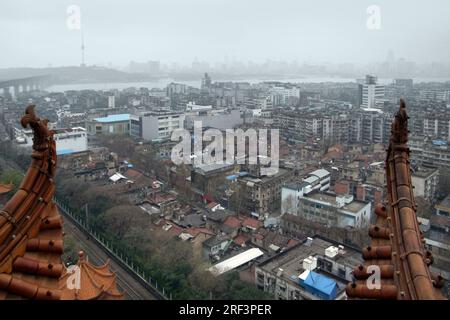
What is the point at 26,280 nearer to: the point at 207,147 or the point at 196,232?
the point at 196,232

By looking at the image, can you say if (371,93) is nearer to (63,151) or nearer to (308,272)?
(63,151)

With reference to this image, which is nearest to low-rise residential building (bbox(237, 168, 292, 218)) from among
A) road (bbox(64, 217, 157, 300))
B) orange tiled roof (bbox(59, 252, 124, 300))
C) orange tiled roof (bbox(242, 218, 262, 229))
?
orange tiled roof (bbox(242, 218, 262, 229))

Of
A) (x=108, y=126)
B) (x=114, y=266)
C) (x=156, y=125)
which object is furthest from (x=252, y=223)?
(x=108, y=126)

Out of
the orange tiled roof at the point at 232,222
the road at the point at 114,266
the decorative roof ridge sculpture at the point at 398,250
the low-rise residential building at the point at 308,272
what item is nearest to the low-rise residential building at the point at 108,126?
the road at the point at 114,266

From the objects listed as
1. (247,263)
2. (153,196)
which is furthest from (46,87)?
(247,263)

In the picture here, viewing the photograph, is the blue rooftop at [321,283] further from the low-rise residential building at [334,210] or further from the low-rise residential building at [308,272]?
the low-rise residential building at [334,210]

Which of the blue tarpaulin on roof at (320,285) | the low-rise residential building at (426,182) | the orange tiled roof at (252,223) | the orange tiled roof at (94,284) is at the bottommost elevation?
the orange tiled roof at (252,223)

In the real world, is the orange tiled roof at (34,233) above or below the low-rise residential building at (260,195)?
above
